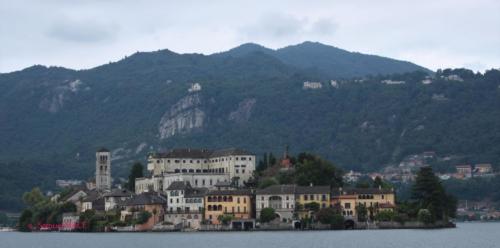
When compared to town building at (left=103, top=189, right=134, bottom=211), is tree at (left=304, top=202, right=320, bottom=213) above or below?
below

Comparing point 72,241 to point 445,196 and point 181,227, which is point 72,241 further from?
point 445,196

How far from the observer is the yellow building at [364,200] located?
134375 millimetres

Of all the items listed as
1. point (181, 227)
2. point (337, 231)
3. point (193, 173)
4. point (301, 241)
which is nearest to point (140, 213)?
point (181, 227)

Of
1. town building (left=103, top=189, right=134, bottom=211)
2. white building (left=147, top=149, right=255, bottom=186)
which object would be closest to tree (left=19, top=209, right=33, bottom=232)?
town building (left=103, top=189, right=134, bottom=211)

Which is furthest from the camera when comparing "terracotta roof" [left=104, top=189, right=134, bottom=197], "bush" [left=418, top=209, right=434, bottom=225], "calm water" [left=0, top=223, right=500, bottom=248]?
"terracotta roof" [left=104, top=189, right=134, bottom=197]

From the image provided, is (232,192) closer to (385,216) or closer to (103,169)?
(385,216)

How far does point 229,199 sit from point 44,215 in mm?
34876

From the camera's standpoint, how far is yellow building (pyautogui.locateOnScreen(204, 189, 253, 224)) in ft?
446

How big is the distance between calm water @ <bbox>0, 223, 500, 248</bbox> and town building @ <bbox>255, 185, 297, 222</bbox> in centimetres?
781

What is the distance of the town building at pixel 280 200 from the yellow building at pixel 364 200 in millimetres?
4815

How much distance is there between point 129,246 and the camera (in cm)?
10644

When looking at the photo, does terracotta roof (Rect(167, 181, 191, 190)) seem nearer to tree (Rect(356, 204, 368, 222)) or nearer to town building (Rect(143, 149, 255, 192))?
town building (Rect(143, 149, 255, 192))

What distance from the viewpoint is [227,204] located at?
13588 centimetres

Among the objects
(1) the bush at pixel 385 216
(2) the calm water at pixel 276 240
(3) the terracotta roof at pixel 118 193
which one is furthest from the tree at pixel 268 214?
(3) the terracotta roof at pixel 118 193
